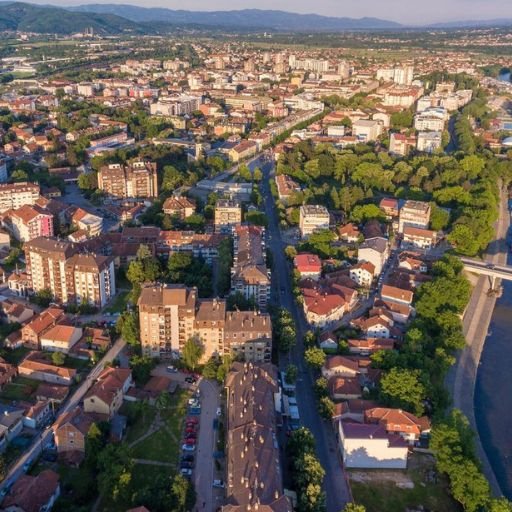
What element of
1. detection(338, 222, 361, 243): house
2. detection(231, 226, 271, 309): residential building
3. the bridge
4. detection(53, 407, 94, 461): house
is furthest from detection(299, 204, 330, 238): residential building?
detection(53, 407, 94, 461): house

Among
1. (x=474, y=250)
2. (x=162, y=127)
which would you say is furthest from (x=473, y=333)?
(x=162, y=127)

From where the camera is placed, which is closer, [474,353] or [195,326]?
[195,326]

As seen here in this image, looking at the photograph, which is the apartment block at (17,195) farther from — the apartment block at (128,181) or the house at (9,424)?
the house at (9,424)

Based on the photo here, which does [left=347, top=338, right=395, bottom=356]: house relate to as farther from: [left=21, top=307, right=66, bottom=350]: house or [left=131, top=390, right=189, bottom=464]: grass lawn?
[left=21, top=307, right=66, bottom=350]: house

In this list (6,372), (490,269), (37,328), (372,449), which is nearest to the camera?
(372,449)

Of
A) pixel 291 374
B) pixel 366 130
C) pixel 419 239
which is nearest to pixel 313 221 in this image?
pixel 419 239

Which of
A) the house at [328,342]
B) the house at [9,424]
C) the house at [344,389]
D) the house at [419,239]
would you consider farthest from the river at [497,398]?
the house at [9,424]

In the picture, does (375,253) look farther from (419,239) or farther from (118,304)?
(118,304)
